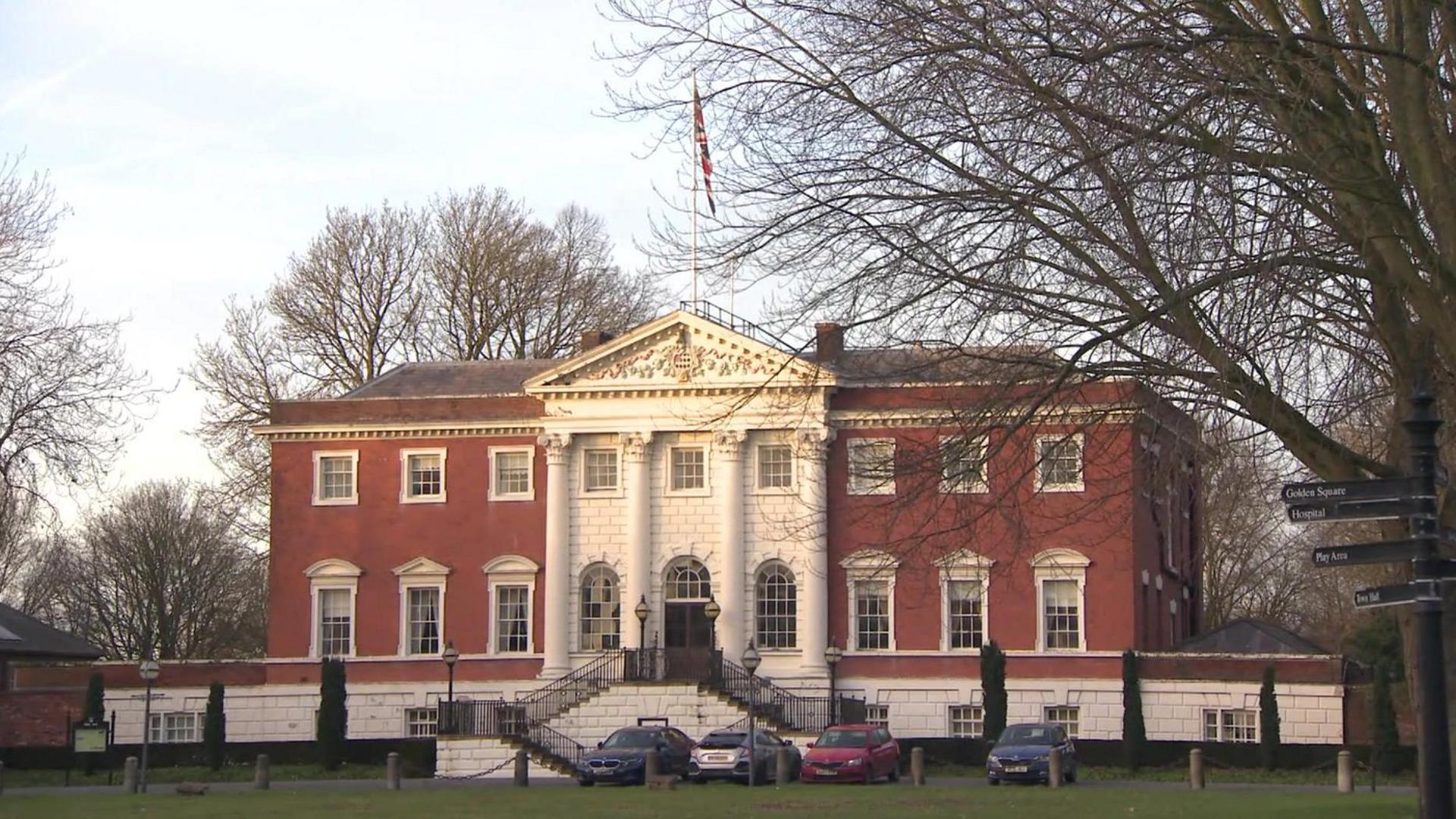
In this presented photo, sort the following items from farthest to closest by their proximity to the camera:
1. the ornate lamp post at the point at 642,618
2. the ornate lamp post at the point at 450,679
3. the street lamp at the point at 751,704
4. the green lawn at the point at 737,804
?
1. the ornate lamp post at the point at 642,618
2. the ornate lamp post at the point at 450,679
3. the street lamp at the point at 751,704
4. the green lawn at the point at 737,804

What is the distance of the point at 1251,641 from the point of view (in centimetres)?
5247

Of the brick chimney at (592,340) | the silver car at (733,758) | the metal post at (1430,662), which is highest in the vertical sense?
the brick chimney at (592,340)

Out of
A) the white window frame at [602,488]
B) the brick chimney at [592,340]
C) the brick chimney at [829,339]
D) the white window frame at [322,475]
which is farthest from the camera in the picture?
the brick chimney at [592,340]

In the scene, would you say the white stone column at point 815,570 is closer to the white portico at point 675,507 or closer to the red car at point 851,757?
the white portico at point 675,507

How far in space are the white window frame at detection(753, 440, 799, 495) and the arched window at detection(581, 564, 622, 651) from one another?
462 cm

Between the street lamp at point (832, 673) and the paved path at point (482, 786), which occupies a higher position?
the street lamp at point (832, 673)

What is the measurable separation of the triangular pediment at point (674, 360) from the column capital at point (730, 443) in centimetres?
125

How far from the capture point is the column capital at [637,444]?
5238cm

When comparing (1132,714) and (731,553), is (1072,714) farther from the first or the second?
(731,553)

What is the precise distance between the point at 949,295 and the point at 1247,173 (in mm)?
3105

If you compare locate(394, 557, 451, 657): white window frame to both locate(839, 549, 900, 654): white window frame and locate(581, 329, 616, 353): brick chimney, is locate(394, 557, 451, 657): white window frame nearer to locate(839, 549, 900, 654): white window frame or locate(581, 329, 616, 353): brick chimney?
locate(581, 329, 616, 353): brick chimney

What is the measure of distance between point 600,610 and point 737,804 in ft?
69.2

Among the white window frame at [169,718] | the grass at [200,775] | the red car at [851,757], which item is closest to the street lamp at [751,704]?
the red car at [851,757]

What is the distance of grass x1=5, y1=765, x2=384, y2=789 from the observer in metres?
47.2
